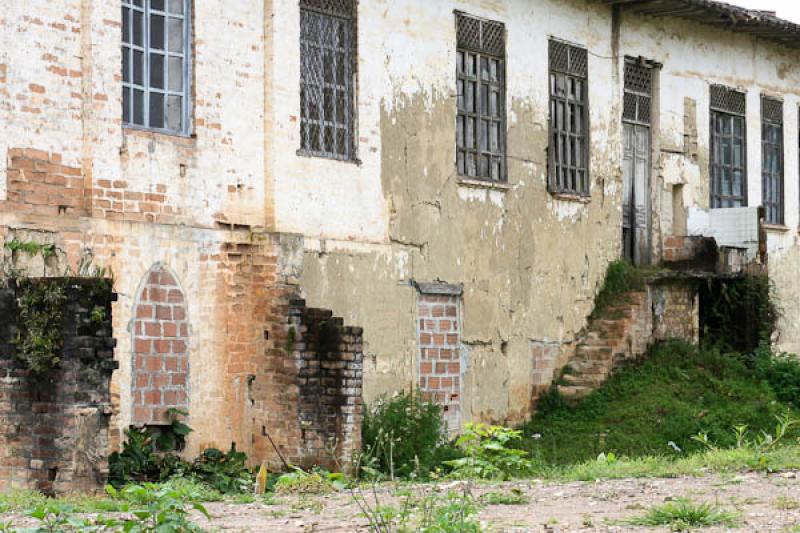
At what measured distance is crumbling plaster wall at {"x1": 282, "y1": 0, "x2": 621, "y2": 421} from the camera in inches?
547

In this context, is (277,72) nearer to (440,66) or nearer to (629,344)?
(440,66)

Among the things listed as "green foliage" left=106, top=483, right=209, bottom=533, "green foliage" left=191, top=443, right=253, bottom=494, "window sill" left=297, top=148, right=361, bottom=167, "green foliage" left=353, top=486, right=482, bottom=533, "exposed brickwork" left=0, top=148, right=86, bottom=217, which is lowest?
"green foliage" left=191, top=443, right=253, bottom=494

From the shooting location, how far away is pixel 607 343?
17.3 meters

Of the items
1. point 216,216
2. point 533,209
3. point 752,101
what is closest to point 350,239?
point 216,216

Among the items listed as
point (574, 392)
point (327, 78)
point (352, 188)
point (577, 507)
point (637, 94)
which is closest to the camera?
point (577, 507)

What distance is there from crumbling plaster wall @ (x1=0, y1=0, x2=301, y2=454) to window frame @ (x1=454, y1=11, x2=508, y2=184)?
10.1ft

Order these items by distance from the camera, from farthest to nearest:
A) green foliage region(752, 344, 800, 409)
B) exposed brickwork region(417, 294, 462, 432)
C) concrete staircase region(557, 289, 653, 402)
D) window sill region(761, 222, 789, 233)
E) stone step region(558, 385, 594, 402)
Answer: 1. window sill region(761, 222, 789, 233)
2. green foliage region(752, 344, 800, 409)
3. concrete staircase region(557, 289, 653, 402)
4. stone step region(558, 385, 594, 402)
5. exposed brickwork region(417, 294, 462, 432)

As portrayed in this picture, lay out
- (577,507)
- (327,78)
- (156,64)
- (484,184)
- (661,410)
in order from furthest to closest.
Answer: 1. (661,410)
2. (484,184)
3. (327,78)
4. (156,64)
5. (577,507)

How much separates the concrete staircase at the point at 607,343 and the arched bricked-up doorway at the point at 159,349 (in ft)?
19.1

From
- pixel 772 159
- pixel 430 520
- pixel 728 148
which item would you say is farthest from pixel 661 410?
pixel 430 520

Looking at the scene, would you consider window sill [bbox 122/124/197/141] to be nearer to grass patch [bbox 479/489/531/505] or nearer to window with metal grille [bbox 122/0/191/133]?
window with metal grille [bbox 122/0/191/133]

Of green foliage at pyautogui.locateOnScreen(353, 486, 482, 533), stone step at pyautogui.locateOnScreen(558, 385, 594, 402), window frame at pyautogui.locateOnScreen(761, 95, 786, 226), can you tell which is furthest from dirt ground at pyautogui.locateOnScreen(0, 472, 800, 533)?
window frame at pyautogui.locateOnScreen(761, 95, 786, 226)

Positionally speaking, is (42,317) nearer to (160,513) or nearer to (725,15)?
(160,513)

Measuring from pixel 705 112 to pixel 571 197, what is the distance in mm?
3578
